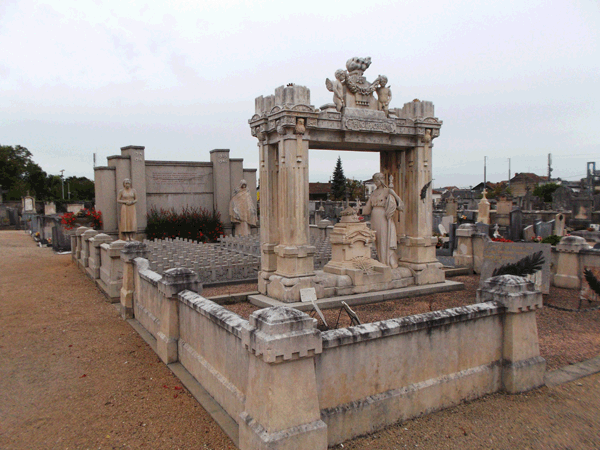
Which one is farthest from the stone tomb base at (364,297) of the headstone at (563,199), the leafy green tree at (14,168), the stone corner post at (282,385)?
the leafy green tree at (14,168)

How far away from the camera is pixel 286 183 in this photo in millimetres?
7988

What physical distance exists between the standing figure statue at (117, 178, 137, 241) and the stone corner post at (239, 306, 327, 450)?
48.5ft

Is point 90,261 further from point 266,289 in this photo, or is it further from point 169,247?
point 266,289

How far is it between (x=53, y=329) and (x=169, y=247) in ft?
19.1

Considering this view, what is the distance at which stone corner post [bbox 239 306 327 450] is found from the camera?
130 inches

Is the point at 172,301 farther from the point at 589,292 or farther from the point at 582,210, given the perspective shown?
the point at 582,210

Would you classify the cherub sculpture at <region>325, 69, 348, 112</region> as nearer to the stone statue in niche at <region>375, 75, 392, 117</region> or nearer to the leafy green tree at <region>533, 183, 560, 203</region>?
the stone statue in niche at <region>375, 75, 392, 117</region>

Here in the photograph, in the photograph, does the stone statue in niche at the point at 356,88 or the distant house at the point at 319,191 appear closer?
the stone statue in niche at the point at 356,88

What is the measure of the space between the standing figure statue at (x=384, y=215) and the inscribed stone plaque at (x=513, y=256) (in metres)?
2.12

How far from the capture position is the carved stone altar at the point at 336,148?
794 centimetres

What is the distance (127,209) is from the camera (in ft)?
55.6

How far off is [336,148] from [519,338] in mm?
5639

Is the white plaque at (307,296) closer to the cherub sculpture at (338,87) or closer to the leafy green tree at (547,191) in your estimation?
the cherub sculpture at (338,87)

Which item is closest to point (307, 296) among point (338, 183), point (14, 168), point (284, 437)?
point (284, 437)
